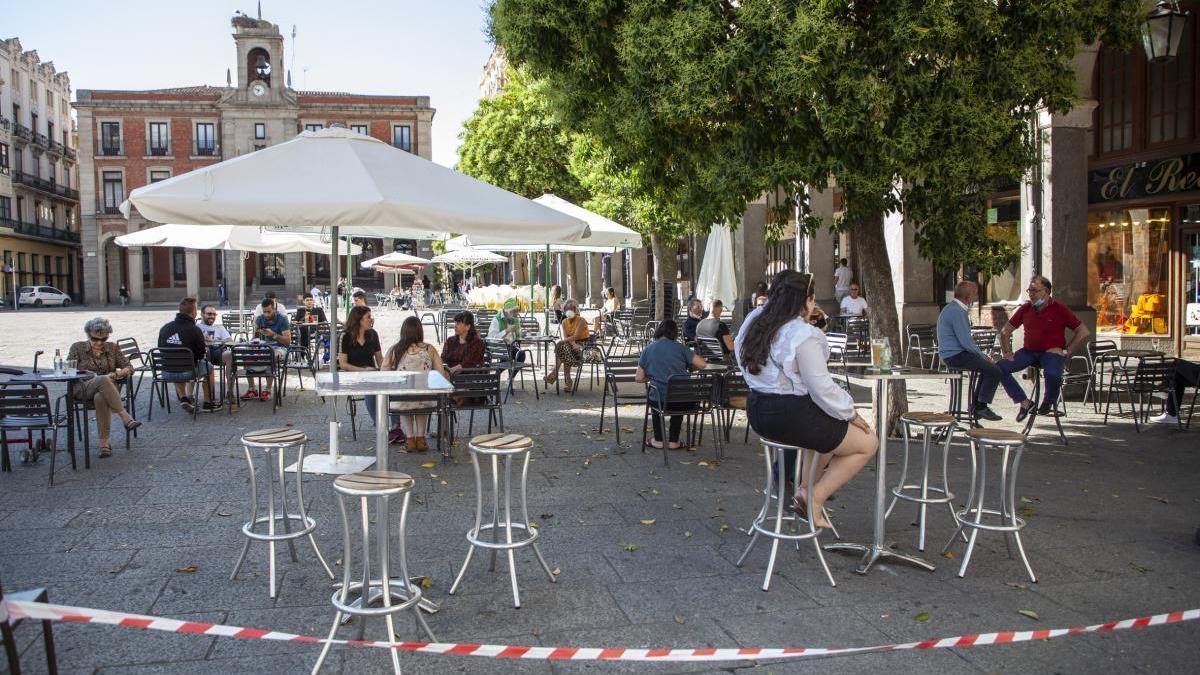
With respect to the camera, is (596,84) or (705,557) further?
(596,84)

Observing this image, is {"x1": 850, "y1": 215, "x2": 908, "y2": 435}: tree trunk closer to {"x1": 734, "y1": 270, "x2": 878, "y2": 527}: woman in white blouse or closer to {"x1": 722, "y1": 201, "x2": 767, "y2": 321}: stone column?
{"x1": 734, "y1": 270, "x2": 878, "y2": 527}: woman in white blouse

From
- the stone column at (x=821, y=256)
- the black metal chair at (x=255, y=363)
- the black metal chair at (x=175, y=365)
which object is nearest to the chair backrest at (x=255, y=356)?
the black metal chair at (x=255, y=363)

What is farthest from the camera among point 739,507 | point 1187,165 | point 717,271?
point 717,271

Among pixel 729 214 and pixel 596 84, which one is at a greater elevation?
pixel 596 84

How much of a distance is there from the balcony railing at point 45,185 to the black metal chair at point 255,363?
182 ft

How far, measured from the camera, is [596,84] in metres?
9.12

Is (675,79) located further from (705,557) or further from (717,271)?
(717,271)

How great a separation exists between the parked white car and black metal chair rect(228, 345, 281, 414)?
44.5 m

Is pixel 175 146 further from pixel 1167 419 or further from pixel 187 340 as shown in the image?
pixel 1167 419

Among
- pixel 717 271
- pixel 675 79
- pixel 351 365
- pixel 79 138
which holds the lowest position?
pixel 351 365

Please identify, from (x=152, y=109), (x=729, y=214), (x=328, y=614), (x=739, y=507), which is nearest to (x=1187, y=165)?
(x=729, y=214)

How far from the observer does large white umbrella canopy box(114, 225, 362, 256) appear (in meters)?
12.9

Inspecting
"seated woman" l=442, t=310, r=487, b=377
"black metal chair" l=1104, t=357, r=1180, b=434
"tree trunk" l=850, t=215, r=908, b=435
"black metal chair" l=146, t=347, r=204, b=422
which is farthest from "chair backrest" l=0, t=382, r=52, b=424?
"black metal chair" l=1104, t=357, r=1180, b=434

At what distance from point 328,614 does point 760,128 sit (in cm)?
552
